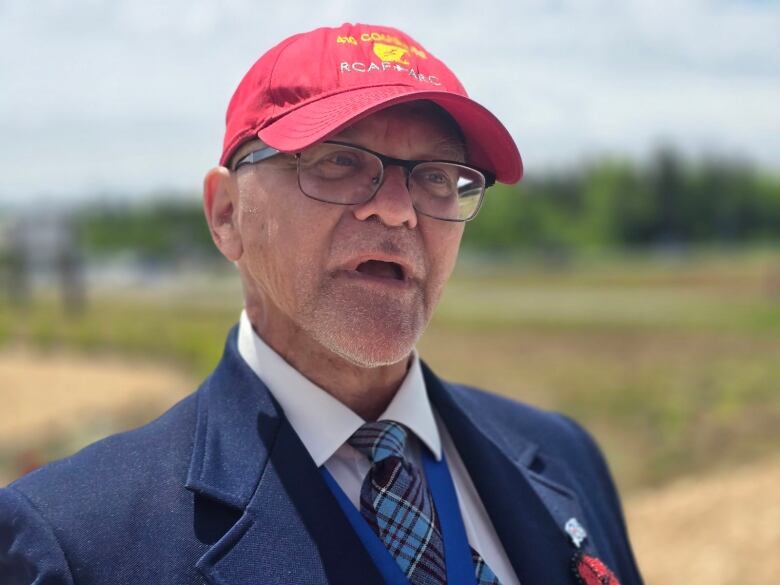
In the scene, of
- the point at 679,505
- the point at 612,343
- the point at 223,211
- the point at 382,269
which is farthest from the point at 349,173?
the point at 612,343

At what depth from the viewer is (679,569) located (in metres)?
7.41

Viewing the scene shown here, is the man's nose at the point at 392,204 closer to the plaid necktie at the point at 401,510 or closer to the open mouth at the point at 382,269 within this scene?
the open mouth at the point at 382,269

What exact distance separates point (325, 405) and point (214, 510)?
348 millimetres

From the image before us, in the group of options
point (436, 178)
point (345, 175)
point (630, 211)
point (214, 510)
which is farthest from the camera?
point (630, 211)

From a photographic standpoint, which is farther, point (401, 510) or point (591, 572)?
point (591, 572)

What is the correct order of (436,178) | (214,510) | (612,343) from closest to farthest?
(214,510)
(436,178)
(612,343)

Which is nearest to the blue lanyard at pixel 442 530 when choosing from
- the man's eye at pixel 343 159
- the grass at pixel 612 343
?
the man's eye at pixel 343 159

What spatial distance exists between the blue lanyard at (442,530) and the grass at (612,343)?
8.46 m

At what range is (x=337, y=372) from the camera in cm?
202

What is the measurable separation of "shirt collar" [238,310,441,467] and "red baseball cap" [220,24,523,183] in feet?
1.59

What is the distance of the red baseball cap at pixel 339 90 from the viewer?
182 centimetres

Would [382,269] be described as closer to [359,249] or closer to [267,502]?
[359,249]

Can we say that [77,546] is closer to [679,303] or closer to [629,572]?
[629,572]

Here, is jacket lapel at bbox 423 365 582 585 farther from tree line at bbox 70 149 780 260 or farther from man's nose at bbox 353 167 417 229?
tree line at bbox 70 149 780 260
